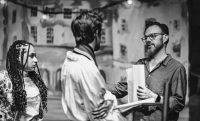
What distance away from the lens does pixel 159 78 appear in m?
2.89

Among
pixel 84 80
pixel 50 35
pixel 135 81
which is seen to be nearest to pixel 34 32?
pixel 50 35

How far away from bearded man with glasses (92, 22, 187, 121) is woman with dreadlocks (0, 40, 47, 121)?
685mm

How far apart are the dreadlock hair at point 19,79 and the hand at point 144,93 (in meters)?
0.94

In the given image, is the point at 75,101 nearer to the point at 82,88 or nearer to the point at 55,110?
the point at 82,88

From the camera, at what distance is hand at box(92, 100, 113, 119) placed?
232cm

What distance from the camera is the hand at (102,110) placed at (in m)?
2.32

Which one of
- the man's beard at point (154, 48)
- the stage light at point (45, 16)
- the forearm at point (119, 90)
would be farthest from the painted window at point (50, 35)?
the man's beard at point (154, 48)

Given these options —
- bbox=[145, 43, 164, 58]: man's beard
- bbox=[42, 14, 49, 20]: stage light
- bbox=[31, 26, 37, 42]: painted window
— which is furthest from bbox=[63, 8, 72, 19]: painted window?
bbox=[145, 43, 164, 58]: man's beard

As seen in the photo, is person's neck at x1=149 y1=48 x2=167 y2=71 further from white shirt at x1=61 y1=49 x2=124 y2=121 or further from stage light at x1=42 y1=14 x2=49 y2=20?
stage light at x1=42 y1=14 x2=49 y2=20

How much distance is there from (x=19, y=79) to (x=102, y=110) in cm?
104

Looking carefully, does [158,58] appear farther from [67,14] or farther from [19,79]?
[67,14]

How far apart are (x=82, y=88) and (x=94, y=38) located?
366 mm

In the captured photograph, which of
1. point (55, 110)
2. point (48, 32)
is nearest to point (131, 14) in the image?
point (48, 32)

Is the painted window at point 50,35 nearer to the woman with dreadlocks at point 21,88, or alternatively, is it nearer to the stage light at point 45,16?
the stage light at point 45,16
